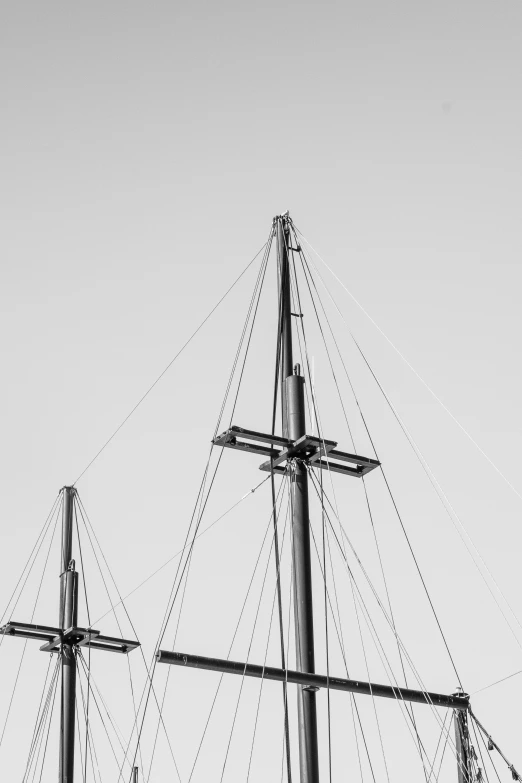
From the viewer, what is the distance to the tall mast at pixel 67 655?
93.7 feet

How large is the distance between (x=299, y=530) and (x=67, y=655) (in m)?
12.3

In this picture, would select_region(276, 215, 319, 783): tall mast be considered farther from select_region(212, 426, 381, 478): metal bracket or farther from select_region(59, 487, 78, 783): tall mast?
select_region(59, 487, 78, 783): tall mast

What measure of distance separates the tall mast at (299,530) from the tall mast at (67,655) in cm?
1107

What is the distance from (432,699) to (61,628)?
1158 cm

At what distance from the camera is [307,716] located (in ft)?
59.0

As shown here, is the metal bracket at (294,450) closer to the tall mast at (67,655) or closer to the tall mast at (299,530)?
the tall mast at (299,530)

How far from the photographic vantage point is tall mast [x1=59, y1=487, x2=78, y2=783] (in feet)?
93.7

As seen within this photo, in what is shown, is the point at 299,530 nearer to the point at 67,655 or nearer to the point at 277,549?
the point at 277,549

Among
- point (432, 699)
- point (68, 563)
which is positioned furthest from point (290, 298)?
point (68, 563)

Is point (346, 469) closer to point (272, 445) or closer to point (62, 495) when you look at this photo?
point (272, 445)

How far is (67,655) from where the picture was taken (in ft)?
97.9

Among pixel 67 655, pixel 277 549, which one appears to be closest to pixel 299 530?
pixel 277 549

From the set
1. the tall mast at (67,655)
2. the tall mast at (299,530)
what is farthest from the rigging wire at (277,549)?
the tall mast at (67,655)

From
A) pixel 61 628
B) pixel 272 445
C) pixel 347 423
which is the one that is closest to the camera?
pixel 272 445
